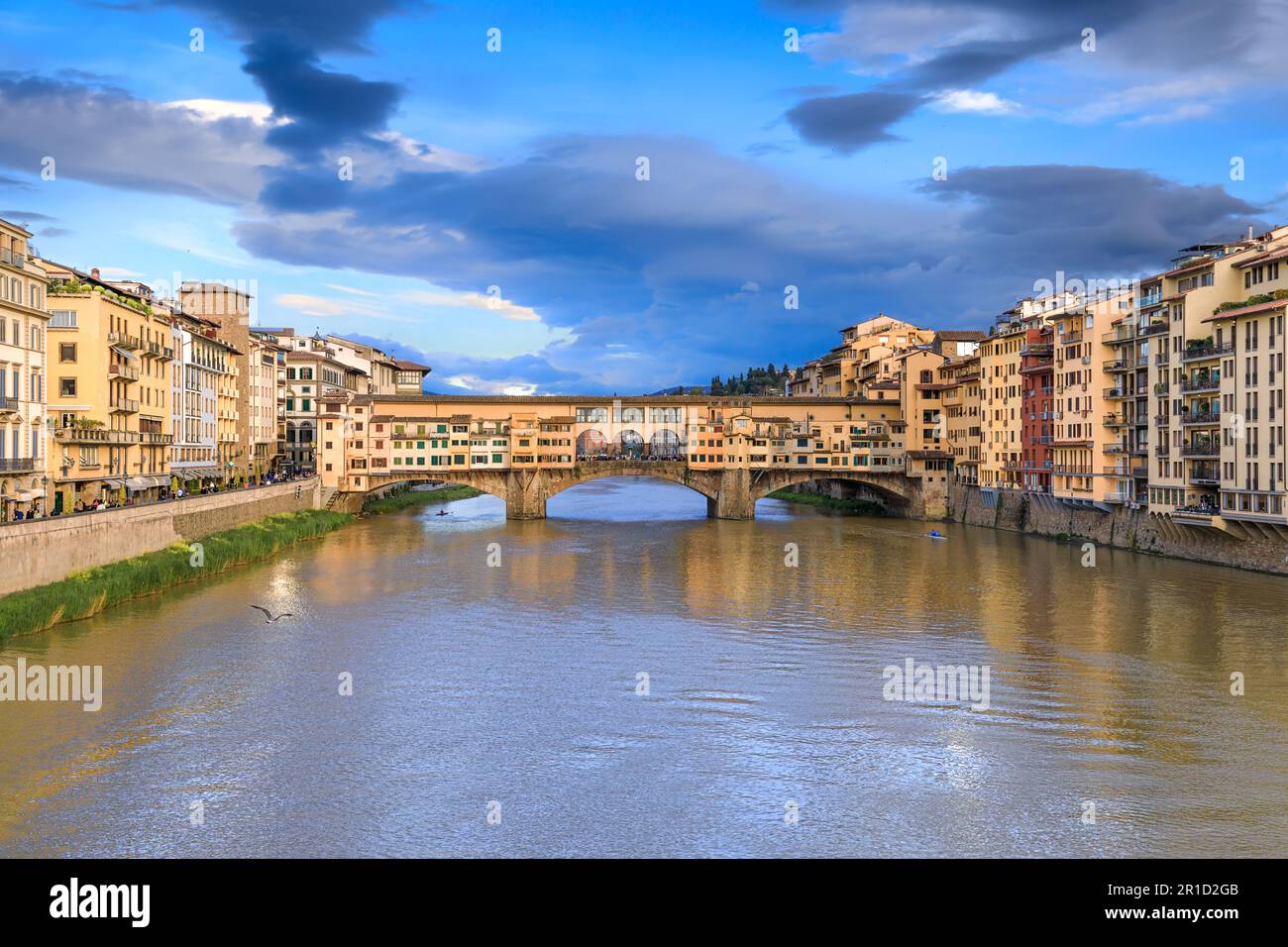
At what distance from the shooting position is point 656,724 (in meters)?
23.2

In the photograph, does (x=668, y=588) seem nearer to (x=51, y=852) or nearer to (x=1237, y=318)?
(x=1237, y=318)

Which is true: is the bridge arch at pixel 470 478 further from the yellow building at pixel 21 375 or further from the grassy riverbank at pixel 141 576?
the yellow building at pixel 21 375

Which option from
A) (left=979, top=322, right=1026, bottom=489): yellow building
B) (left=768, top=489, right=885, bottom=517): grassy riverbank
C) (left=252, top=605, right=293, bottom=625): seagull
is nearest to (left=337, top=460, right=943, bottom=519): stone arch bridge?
(left=768, top=489, right=885, bottom=517): grassy riverbank

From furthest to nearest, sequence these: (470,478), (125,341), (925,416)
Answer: (925,416) → (470,478) → (125,341)

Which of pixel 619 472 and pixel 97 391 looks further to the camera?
pixel 619 472

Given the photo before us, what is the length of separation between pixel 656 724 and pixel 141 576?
22.4 m

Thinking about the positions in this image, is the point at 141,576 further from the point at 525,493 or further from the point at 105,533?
the point at 525,493

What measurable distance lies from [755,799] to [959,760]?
14.4 feet

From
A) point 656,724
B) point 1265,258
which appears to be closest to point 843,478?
point 1265,258

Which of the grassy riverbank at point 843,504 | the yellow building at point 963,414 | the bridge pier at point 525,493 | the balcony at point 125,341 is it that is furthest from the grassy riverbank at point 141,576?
the yellow building at point 963,414

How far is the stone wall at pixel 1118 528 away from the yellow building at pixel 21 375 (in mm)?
44426

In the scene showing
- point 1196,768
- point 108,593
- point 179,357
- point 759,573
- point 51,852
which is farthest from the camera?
point 179,357
